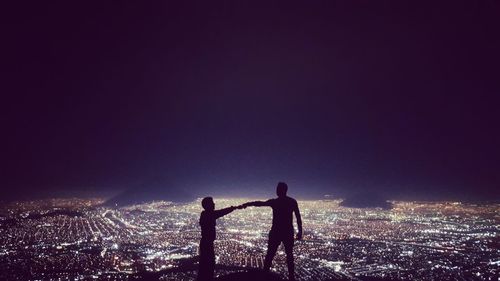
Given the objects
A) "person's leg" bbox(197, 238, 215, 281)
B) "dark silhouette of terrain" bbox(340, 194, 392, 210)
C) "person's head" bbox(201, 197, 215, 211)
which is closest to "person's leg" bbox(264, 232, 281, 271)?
"person's leg" bbox(197, 238, 215, 281)

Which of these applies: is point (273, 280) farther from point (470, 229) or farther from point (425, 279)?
point (470, 229)

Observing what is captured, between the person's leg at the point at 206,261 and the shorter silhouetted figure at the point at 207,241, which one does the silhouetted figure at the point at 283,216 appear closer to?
the shorter silhouetted figure at the point at 207,241

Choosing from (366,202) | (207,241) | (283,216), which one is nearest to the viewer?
(207,241)

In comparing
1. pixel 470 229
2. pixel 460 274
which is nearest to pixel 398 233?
pixel 470 229

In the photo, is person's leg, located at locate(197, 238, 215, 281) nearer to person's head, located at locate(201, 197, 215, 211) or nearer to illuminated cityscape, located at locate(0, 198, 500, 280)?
person's head, located at locate(201, 197, 215, 211)

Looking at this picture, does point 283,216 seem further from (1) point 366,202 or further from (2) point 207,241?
(1) point 366,202

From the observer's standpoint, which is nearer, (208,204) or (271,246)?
(208,204)

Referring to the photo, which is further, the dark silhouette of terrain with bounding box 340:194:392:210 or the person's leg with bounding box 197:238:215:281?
the dark silhouette of terrain with bounding box 340:194:392:210

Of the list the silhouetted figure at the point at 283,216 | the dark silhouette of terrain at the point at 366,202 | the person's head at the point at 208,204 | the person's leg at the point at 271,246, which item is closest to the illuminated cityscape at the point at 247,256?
the person's leg at the point at 271,246

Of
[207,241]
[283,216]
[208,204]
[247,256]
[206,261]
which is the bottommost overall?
[247,256]

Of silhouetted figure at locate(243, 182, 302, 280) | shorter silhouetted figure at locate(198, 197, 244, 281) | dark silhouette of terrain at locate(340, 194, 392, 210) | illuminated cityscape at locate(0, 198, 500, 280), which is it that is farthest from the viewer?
dark silhouette of terrain at locate(340, 194, 392, 210)

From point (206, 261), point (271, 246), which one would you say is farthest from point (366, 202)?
point (206, 261)
